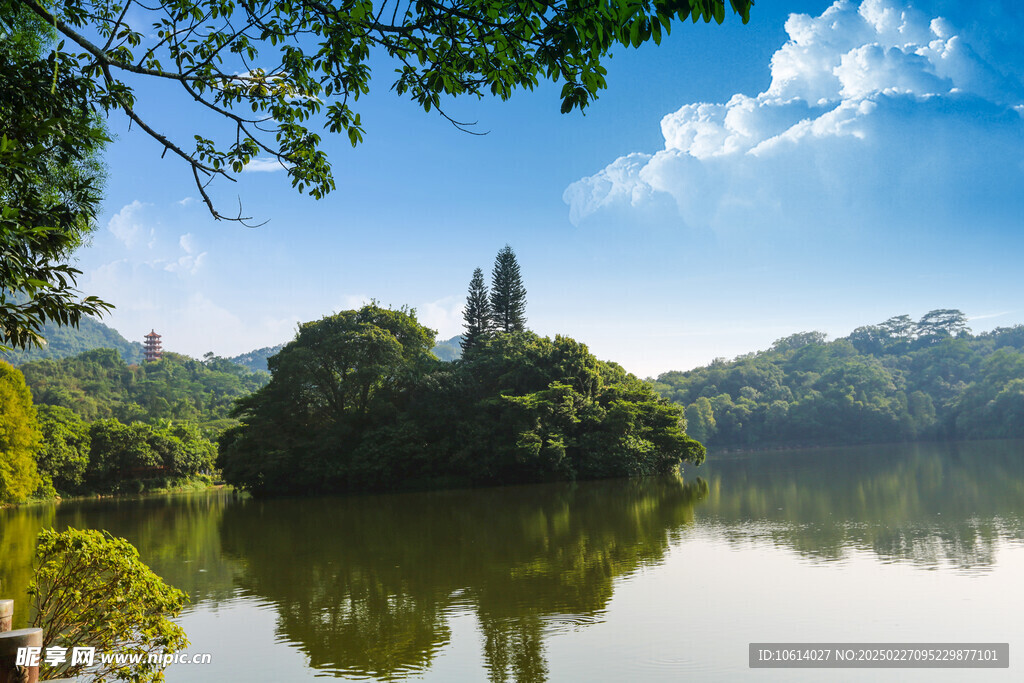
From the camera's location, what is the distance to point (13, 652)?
2.98 m

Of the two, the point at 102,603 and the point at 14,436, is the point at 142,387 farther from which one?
the point at 102,603

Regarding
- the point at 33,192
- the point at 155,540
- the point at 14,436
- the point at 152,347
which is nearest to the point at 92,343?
the point at 152,347

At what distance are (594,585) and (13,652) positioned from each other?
584 cm

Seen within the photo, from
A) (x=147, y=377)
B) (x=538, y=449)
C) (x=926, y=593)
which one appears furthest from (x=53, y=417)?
(x=147, y=377)

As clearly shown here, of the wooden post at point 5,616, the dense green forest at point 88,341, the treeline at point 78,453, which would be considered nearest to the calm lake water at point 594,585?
the wooden post at point 5,616

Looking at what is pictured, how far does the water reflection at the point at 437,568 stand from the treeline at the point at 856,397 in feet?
129

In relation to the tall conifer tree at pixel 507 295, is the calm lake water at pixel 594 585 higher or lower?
lower

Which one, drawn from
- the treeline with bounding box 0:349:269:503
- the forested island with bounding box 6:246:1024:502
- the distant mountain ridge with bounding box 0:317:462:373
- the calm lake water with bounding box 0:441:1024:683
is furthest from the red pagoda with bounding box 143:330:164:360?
the calm lake water with bounding box 0:441:1024:683

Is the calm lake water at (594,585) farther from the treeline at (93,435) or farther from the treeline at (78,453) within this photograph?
the treeline at (93,435)

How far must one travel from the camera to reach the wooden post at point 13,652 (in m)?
2.98

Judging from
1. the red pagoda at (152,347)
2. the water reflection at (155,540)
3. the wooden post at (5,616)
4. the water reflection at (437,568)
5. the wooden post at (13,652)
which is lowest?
the water reflection at (155,540)

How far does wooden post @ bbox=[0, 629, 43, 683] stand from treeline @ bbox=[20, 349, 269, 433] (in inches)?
1805

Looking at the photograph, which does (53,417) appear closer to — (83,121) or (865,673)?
(83,121)

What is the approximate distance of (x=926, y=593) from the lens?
22.1ft
